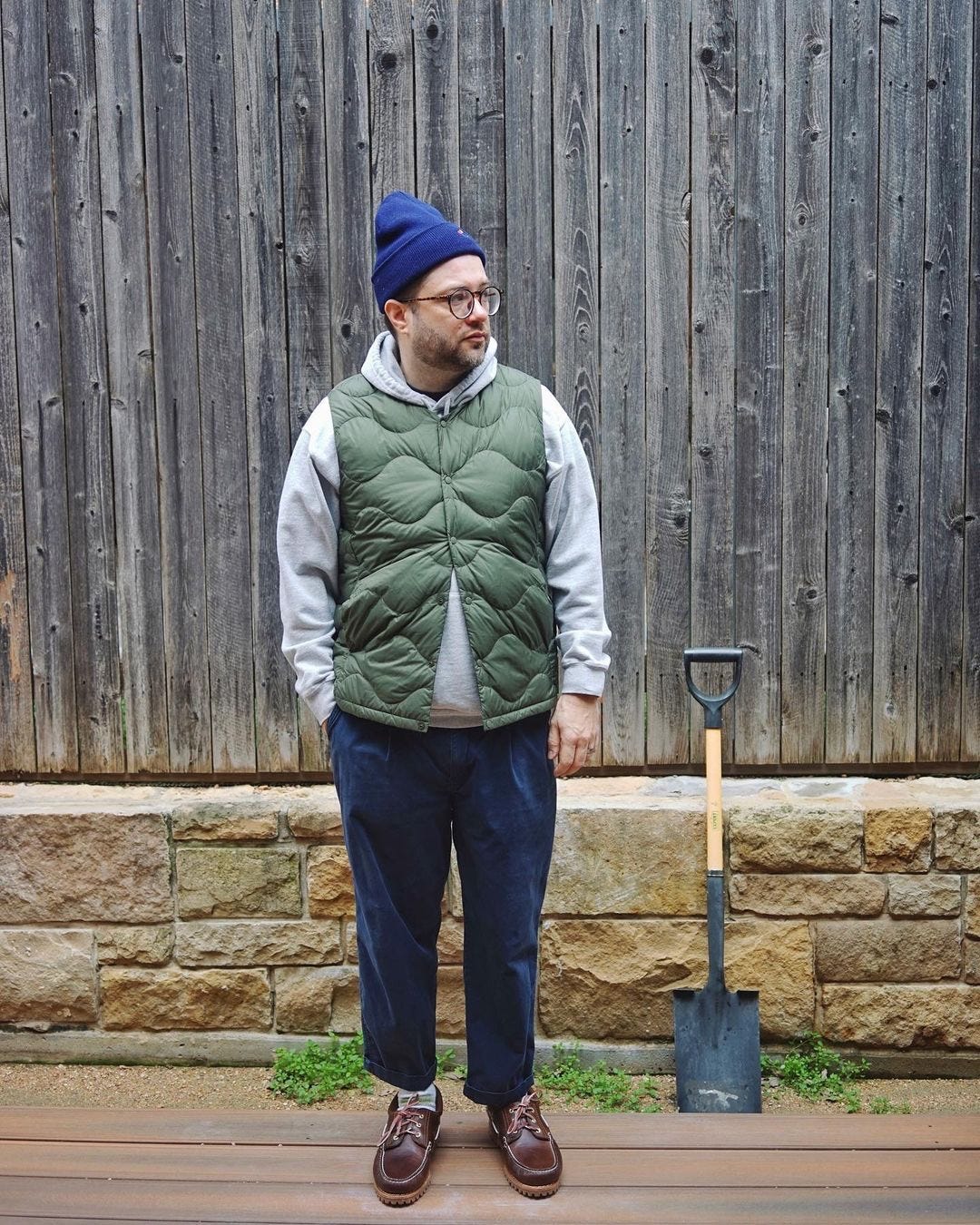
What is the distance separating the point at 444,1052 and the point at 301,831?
30.7 inches

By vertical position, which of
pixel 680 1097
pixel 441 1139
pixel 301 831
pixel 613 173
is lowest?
pixel 680 1097

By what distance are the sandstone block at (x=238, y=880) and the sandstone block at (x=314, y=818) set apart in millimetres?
80

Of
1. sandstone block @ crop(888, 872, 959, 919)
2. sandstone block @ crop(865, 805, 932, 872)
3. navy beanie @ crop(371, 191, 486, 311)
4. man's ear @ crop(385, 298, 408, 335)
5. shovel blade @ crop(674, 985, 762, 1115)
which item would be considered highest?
navy beanie @ crop(371, 191, 486, 311)

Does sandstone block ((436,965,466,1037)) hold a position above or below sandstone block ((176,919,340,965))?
below

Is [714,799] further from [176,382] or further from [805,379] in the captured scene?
[176,382]

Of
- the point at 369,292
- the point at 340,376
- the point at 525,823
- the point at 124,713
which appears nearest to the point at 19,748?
the point at 124,713

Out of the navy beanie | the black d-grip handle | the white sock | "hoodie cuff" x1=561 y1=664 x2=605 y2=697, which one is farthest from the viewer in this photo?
the black d-grip handle

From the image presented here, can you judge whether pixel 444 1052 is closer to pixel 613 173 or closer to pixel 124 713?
pixel 124 713

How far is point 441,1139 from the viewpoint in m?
2.80

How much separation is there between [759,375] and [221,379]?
157cm

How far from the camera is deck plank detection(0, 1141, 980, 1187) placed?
Result: 8.69 feet

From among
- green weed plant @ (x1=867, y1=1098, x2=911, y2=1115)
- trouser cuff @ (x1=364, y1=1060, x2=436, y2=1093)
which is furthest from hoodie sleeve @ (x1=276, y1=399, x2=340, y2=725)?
green weed plant @ (x1=867, y1=1098, x2=911, y2=1115)

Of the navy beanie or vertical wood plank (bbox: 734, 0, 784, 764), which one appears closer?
the navy beanie

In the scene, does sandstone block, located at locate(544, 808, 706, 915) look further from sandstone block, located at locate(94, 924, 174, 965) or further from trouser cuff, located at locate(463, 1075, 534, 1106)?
sandstone block, located at locate(94, 924, 174, 965)
